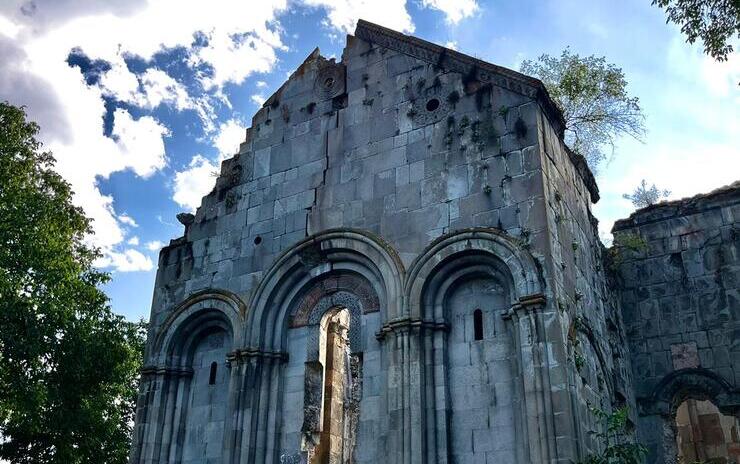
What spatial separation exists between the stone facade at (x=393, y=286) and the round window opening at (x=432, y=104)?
0.08 ft

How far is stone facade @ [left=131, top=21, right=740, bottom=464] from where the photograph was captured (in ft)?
34.6

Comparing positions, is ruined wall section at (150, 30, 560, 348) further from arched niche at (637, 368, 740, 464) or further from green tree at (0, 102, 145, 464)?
arched niche at (637, 368, 740, 464)

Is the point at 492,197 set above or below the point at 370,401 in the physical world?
above

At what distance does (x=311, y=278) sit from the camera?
1301 centimetres

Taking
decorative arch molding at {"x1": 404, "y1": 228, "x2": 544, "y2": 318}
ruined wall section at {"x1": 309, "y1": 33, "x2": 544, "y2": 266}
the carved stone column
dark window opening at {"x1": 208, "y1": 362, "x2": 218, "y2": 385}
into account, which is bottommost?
the carved stone column

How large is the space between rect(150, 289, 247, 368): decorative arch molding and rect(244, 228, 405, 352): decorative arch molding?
900mm

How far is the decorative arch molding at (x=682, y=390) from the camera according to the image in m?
13.4

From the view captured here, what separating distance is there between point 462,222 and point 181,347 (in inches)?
253

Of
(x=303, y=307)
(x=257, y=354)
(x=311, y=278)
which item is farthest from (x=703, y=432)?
(x=257, y=354)

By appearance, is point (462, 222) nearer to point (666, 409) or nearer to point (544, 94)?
point (544, 94)

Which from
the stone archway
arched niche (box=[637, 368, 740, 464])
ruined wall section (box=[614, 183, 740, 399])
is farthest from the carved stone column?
ruined wall section (box=[614, 183, 740, 399])

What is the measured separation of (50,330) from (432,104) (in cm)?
1121

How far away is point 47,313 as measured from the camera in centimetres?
1739

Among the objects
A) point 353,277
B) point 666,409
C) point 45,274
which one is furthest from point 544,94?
point 45,274
